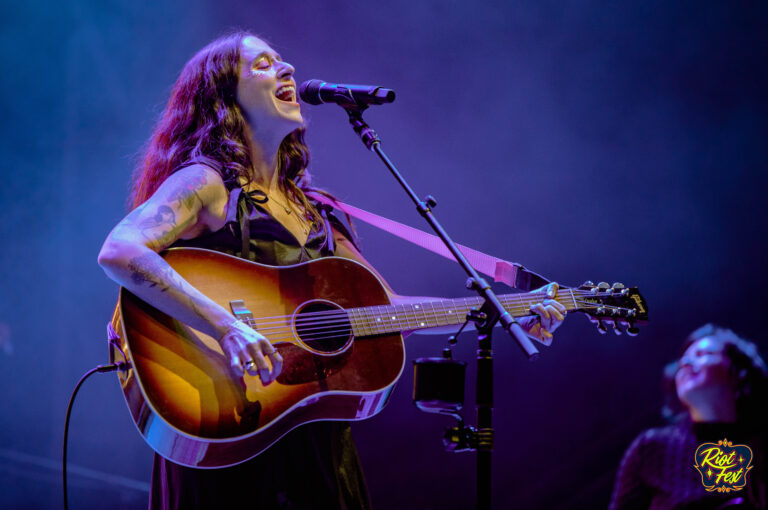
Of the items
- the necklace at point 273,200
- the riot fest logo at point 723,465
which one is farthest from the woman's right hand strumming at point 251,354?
the riot fest logo at point 723,465

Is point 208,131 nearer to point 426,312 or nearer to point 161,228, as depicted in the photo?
point 161,228

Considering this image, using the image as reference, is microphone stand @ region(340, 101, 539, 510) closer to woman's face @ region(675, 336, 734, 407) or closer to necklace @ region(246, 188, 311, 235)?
necklace @ region(246, 188, 311, 235)

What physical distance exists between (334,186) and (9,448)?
2.60 m

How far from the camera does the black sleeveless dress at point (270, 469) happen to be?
1824 millimetres

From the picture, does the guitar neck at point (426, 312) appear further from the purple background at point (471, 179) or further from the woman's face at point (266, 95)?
the purple background at point (471, 179)

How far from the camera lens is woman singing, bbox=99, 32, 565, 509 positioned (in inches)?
69.5

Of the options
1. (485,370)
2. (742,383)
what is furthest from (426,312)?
(742,383)

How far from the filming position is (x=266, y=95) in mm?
2430

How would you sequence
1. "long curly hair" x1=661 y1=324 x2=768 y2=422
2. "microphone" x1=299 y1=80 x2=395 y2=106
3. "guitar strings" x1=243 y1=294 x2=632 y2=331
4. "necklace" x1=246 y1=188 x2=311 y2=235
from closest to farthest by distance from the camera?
"guitar strings" x1=243 y1=294 x2=632 y2=331 < "microphone" x1=299 y1=80 x2=395 y2=106 < "necklace" x1=246 y1=188 x2=311 y2=235 < "long curly hair" x1=661 y1=324 x2=768 y2=422

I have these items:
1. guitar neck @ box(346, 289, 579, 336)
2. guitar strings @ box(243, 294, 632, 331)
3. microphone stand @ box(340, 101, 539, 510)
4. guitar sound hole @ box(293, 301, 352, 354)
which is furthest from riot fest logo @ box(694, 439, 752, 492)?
guitar sound hole @ box(293, 301, 352, 354)

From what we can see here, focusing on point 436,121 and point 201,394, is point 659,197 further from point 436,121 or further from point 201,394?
point 201,394

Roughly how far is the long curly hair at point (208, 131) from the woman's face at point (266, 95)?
0.14 feet

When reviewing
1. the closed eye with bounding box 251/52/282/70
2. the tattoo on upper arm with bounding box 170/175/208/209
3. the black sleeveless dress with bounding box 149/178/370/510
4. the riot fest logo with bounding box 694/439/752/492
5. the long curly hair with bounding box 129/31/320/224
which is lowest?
the riot fest logo with bounding box 694/439/752/492

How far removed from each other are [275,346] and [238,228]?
492 millimetres
